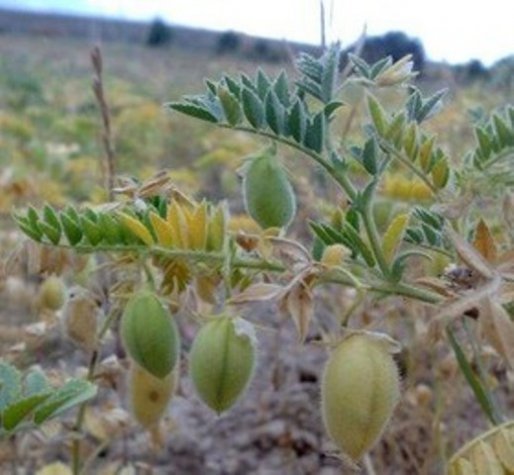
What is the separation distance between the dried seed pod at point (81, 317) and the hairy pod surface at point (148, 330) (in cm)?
16

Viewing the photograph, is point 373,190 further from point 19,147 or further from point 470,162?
point 19,147

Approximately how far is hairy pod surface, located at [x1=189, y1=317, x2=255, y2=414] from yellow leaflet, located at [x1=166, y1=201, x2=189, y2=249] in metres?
0.05

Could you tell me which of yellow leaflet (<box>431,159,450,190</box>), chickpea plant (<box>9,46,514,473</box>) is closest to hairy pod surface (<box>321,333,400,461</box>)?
chickpea plant (<box>9,46,514,473</box>)

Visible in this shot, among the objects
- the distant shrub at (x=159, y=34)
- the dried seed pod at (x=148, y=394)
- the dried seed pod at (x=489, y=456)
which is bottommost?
the distant shrub at (x=159, y=34)

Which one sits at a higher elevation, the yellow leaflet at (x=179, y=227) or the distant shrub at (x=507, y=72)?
the yellow leaflet at (x=179, y=227)

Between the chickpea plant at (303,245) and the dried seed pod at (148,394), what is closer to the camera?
the chickpea plant at (303,245)

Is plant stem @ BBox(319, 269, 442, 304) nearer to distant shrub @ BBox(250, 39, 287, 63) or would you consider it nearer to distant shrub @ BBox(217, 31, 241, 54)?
Answer: distant shrub @ BBox(217, 31, 241, 54)

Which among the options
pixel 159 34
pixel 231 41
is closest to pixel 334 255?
pixel 231 41

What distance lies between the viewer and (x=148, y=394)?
0.79 metres

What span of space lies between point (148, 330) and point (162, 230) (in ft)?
0.19

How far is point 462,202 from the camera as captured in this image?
1.99ft

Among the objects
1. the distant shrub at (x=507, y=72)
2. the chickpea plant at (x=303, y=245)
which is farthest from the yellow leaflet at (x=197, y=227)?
the distant shrub at (x=507, y=72)

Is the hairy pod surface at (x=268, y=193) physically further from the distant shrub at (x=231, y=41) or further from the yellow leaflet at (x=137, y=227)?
the distant shrub at (x=231, y=41)

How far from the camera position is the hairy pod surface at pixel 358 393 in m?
0.58
